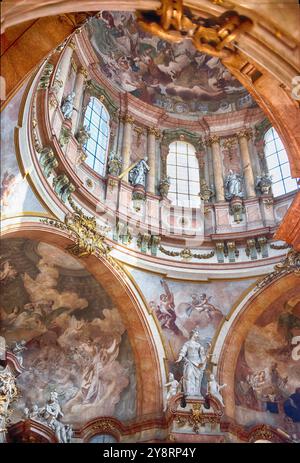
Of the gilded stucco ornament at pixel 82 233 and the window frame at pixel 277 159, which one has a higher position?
the window frame at pixel 277 159

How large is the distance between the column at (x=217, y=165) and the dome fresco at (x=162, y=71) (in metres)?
1.84

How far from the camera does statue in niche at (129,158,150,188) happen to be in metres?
16.0

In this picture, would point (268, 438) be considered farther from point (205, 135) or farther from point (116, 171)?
point (205, 135)

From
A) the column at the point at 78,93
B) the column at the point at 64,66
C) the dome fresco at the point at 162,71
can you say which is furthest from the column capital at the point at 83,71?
the dome fresco at the point at 162,71

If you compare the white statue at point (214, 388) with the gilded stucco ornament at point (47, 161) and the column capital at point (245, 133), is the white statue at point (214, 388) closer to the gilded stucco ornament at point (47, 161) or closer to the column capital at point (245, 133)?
the gilded stucco ornament at point (47, 161)

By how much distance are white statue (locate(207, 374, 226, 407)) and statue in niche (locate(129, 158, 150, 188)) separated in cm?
654

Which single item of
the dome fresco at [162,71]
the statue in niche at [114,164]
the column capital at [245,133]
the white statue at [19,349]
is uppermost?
the dome fresco at [162,71]

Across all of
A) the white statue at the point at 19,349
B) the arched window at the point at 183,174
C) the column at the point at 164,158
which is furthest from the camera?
the column at the point at 164,158

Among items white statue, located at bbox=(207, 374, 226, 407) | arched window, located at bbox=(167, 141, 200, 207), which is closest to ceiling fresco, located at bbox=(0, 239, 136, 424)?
white statue, located at bbox=(207, 374, 226, 407)

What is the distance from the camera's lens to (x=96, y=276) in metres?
13.4

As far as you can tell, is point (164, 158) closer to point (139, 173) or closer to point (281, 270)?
point (139, 173)

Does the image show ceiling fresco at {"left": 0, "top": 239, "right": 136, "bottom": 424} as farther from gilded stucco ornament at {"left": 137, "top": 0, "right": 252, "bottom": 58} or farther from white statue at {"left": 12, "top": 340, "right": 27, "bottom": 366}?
gilded stucco ornament at {"left": 137, "top": 0, "right": 252, "bottom": 58}

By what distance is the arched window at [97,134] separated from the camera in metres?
15.4

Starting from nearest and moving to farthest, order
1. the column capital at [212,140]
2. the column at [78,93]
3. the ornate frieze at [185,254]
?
the ornate frieze at [185,254], the column at [78,93], the column capital at [212,140]
